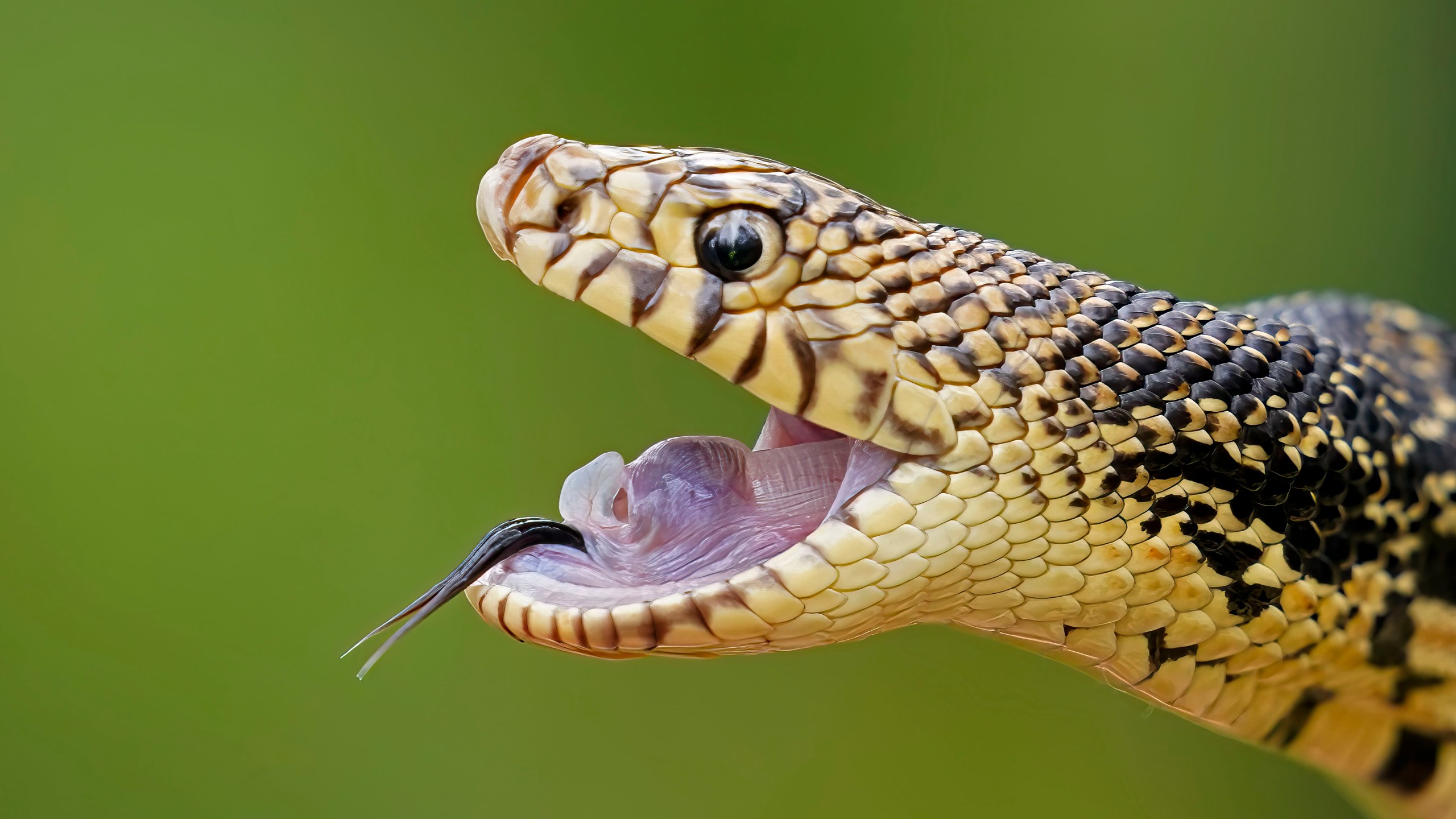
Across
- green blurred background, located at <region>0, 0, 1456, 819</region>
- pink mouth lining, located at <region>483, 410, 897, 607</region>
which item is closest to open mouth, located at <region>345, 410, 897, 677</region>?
pink mouth lining, located at <region>483, 410, 897, 607</region>

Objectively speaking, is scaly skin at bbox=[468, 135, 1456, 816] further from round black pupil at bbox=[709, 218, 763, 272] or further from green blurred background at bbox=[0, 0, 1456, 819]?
green blurred background at bbox=[0, 0, 1456, 819]

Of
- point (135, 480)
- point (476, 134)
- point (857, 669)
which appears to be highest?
point (476, 134)

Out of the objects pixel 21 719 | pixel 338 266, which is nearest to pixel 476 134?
pixel 338 266

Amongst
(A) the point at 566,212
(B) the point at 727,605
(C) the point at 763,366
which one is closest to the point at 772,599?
(B) the point at 727,605

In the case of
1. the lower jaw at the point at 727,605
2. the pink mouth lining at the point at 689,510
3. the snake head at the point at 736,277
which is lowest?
the lower jaw at the point at 727,605

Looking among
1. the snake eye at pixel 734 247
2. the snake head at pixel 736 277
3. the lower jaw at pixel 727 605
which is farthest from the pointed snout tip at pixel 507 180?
the lower jaw at pixel 727 605

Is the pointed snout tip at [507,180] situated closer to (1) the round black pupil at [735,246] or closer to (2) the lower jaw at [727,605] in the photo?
(1) the round black pupil at [735,246]

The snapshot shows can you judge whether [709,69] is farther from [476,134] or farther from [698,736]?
[698,736]
